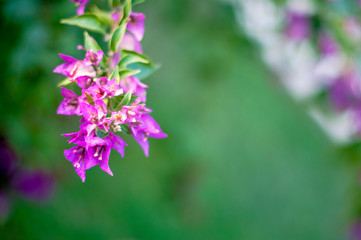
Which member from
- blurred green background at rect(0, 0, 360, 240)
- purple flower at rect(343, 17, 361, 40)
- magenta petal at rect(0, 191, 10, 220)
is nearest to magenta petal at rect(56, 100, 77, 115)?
blurred green background at rect(0, 0, 360, 240)

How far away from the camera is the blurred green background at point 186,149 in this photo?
3.24 ft

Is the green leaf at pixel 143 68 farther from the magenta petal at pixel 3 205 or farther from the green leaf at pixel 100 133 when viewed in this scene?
the magenta petal at pixel 3 205

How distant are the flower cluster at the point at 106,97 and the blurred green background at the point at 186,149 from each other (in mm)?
297

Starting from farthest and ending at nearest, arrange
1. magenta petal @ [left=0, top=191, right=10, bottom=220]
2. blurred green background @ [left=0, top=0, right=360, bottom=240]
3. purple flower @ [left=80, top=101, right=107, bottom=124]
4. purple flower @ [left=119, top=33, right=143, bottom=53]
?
magenta petal @ [left=0, top=191, right=10, bottom=220], blurred green background @ [left=0, top=0, right=360, bottom=240], purple flower @ [left=119, top=33, right=143, bottom=53], purple flower @ [left=80, top=101, right=107, bottom=124]

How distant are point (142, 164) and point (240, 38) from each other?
182cm

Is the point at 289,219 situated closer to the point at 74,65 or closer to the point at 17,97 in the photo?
the point at 17,97

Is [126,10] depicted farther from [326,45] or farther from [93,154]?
[326,45]

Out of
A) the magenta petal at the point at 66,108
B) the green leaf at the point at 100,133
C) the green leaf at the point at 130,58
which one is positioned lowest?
the green leaf at the point at 100,133

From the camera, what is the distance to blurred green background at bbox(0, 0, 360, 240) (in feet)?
3.24

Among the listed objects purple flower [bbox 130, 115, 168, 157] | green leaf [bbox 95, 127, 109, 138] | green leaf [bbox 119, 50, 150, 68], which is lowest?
green leaf [bbox 95, 127, 109, 138]

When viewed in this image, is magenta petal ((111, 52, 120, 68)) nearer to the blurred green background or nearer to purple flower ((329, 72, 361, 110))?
the blurred green background

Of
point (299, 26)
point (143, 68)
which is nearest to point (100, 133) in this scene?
point (143, 68)

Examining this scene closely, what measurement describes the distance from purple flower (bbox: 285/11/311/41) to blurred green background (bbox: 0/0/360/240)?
16cm

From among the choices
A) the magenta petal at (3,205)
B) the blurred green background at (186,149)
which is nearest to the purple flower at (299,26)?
the blurred green background at (186,149)
